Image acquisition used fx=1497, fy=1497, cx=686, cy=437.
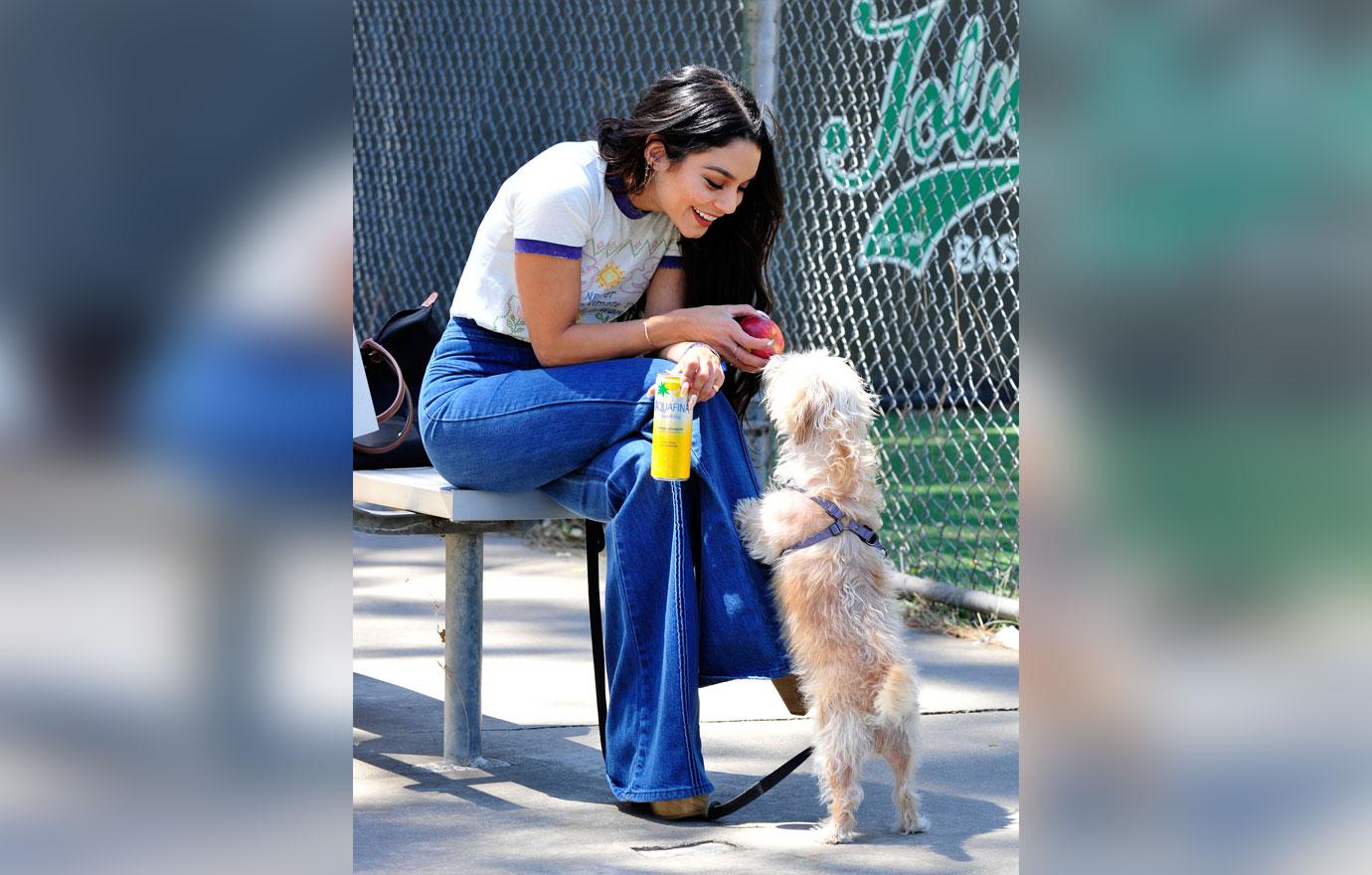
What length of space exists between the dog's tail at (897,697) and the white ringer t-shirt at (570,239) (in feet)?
3.67

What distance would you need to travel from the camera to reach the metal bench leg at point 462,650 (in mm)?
3484

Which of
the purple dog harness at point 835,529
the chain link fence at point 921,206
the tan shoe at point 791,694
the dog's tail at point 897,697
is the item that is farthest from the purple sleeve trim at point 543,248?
the chain link fence at point 921,206

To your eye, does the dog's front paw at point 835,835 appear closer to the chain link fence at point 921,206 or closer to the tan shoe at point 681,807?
the tan shoe at point 681,807

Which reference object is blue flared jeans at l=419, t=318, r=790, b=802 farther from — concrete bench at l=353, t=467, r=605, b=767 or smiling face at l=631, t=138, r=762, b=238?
smiling face at l=631, t=138, r=762, b=238

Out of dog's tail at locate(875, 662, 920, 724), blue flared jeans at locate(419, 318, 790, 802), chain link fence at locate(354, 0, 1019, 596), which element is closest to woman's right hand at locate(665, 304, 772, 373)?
blue flared jeans at locate(419, 318, 790, 802)

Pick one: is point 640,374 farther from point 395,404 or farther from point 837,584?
point 395,404

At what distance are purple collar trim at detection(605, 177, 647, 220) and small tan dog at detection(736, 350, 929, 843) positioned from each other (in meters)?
0.53

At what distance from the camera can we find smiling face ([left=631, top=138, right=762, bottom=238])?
3.28 metres
